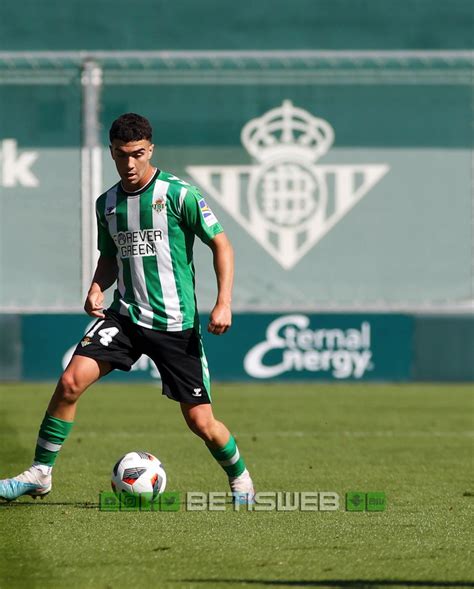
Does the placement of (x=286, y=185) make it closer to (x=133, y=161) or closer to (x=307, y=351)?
(x=307, y=351)

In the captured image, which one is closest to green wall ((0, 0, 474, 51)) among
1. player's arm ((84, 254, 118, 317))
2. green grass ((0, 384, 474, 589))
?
green grass ((0, 384, 474, 589))

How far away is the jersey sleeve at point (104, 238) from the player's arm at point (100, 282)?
0.12ft

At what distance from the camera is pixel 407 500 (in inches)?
266

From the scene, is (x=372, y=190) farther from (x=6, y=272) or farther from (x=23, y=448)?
(x=23, y=448)

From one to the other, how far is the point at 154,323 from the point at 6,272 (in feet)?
25.5

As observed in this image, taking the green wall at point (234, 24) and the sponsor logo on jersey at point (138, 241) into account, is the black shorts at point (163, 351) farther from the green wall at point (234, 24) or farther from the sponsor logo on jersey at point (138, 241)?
the green wall at point (234, 24)

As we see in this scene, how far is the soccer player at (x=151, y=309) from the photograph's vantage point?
6.26 meters

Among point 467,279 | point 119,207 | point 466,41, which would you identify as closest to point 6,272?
point 467,279

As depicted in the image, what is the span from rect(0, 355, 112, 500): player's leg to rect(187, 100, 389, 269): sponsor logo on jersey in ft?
25.2

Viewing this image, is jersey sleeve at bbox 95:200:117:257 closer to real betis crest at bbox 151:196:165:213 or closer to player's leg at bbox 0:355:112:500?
real betis crest at bbox 151:196:165:213

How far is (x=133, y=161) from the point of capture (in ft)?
20.3

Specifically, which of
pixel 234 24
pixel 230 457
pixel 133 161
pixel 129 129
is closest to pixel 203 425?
pixel 230 457

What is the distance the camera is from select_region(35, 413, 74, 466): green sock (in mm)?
6312

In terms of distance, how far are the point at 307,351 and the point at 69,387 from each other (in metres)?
7.52
